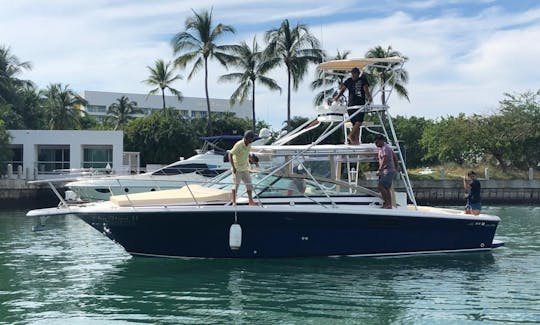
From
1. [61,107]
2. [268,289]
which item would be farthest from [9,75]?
[268,289]

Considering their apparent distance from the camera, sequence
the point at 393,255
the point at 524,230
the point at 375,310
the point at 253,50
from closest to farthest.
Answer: the point at 375,310
the point at 393,255
the point at 524,230
the point at 253,50

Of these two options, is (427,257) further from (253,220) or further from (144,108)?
(144,108)

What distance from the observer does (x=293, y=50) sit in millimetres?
42750

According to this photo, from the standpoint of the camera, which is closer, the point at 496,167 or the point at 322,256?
the point at 322,256

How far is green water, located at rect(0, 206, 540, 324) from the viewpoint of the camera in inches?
340

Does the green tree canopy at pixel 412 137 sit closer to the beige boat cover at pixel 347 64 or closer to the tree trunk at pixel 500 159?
the tree trunk at pixel 500 159

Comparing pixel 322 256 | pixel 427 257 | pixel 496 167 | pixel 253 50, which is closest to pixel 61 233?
pixel 322 256

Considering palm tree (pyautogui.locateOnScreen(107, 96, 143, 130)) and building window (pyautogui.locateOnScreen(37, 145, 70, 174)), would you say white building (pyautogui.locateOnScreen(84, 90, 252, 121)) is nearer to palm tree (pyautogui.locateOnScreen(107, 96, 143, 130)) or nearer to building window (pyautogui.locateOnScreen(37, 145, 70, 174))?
palm tree (pyautogui.locateOnScreen(107, 96, 143, 130))

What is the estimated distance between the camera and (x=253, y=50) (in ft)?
149

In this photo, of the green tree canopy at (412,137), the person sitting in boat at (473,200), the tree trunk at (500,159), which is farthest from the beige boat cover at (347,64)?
the green tree canopy at (412,137)

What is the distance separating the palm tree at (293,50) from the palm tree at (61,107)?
25.5m

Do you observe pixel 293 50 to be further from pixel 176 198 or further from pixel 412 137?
pixel 176 198

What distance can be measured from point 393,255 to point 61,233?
1026 cm

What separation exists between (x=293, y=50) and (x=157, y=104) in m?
57.8
